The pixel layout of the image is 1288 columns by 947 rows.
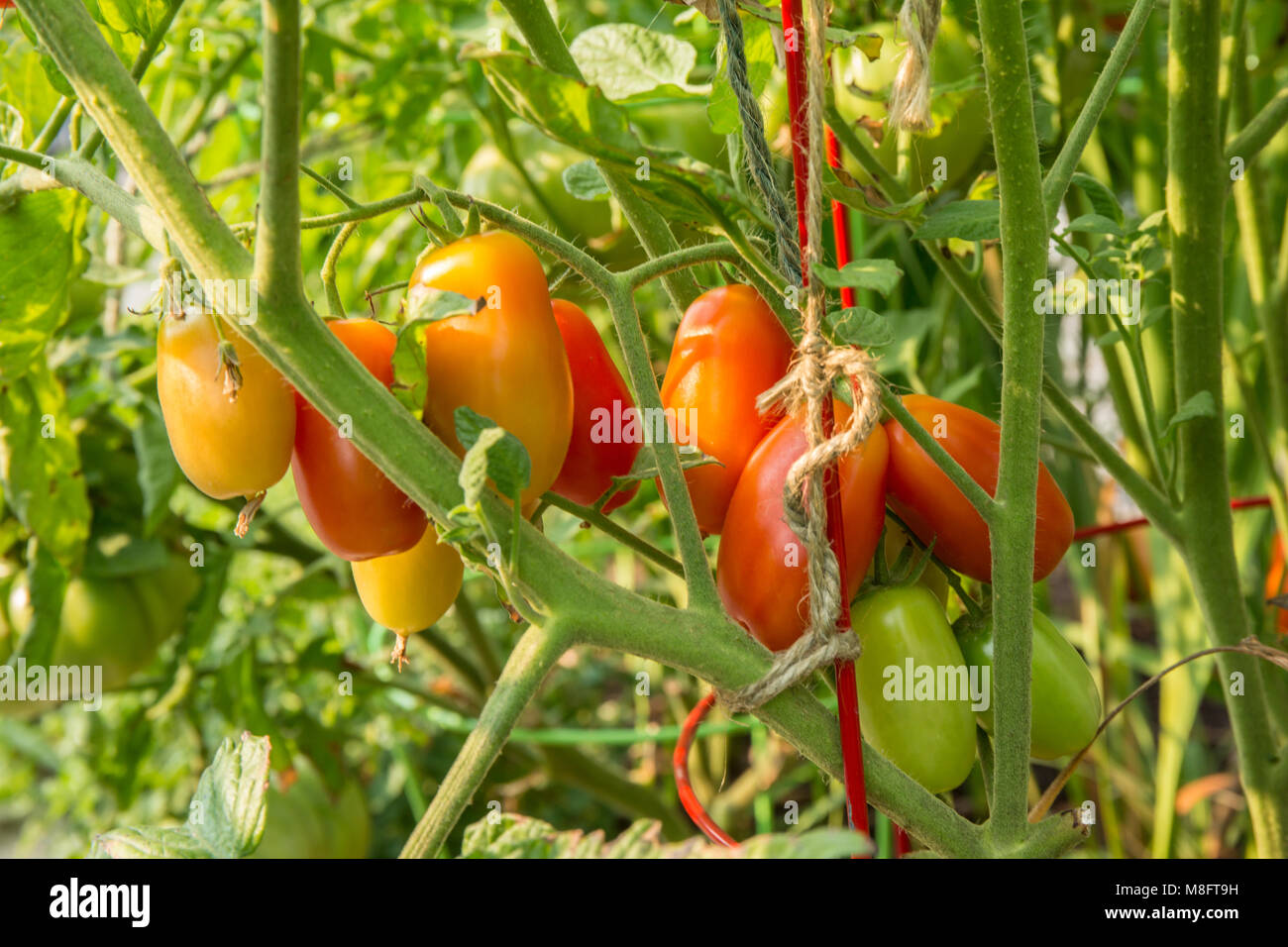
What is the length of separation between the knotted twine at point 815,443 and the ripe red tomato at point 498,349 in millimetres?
77

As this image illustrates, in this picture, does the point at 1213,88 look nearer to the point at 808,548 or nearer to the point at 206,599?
the point at 808,548

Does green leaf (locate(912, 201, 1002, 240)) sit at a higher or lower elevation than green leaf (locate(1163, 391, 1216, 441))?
higher

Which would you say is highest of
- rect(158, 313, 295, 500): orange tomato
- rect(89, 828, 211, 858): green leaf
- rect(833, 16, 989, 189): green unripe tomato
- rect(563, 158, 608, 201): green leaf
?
rect(833, 16, 989, 189): green unripe tomato

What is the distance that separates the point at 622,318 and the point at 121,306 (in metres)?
0.80

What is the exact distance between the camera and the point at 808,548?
1.13 ft

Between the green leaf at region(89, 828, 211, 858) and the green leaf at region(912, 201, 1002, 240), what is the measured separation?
306 millimetres

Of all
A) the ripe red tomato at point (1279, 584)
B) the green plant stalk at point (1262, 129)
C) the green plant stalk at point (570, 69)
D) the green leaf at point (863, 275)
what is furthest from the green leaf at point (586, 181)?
the ripe red tomato at point (1279, 584)

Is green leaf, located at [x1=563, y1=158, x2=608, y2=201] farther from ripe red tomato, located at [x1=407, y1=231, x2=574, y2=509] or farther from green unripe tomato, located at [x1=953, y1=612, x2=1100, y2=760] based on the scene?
green unripe tomato, located at [x1=953, y1=612, x2=1100, y2=760]

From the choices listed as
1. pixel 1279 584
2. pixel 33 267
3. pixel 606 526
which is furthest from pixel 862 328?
pixel 1279 584

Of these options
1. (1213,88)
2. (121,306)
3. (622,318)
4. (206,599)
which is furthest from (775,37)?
(121,306)

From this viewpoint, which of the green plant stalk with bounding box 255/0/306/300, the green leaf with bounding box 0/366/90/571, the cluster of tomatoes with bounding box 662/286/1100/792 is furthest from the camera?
the green leaf with bounding box 0/366/90/571

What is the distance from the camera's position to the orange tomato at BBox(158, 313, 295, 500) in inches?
13.3

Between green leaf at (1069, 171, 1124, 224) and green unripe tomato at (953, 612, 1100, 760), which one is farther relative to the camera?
green leaf at (1069, 171, 1124, 224)

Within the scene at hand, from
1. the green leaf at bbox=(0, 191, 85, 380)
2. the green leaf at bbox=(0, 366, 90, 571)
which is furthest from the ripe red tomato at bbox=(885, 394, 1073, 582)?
the green leaf at bbox=(0, 366, 90, 571)
